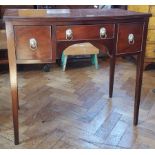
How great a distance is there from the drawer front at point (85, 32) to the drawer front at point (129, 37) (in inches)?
2.5

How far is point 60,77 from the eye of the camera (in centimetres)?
234

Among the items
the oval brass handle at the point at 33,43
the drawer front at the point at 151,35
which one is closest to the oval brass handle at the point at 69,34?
the oval brass handle at the point at 33,43

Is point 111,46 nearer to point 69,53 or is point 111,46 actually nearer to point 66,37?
point 66,37

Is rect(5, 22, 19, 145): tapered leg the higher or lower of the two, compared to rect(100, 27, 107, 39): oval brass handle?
lower

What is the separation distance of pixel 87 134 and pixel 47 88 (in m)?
0.76

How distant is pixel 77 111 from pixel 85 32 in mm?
685

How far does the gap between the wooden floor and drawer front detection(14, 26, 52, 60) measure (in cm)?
51

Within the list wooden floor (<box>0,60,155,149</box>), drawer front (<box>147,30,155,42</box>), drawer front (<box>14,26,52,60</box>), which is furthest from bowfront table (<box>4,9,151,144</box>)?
drawer front (<box>147,30,155,42</box>)

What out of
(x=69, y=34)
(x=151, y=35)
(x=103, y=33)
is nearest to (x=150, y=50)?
(x=151, y=35)

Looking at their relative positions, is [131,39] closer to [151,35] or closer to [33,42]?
[33,42]

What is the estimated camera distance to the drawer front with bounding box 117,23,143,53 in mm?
1288

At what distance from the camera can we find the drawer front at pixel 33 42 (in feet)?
3.73

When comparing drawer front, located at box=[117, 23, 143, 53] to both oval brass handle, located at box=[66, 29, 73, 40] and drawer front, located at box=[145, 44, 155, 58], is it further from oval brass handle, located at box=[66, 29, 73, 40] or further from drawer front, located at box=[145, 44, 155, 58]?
drawer front, located at box=[145, 44, 155, 58]
